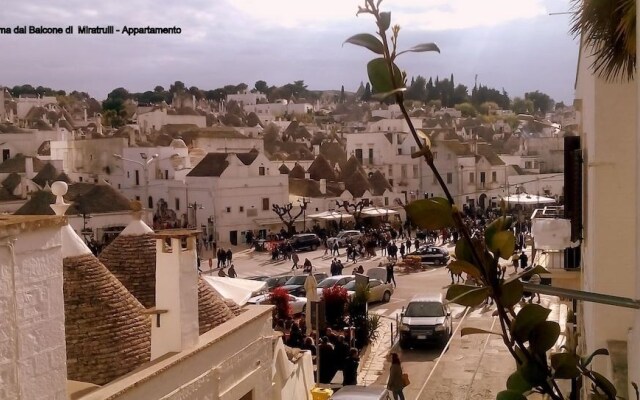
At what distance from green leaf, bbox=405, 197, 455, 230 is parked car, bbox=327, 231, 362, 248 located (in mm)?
36175

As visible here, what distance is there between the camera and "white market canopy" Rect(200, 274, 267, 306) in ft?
38.8

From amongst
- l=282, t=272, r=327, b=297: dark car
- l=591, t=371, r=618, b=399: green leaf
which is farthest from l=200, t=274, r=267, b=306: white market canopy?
l=282, t=272, r=327, b=297: dark car

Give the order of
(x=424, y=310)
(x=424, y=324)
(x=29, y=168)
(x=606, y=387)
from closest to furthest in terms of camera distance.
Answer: (x=606, y=387), (x=424, y=324), (x=424, y=310), (x=29, y=168)

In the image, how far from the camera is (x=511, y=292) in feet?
6.47

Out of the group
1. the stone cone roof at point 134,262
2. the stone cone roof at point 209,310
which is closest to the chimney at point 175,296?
the stone cone roof at point 209,310

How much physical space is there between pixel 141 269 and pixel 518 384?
883cm

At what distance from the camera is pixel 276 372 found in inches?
442

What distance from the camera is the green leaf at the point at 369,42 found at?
5.96 ft

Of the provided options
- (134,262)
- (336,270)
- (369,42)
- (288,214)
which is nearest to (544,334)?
(369,42)

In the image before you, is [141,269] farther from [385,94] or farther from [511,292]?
[385,94]

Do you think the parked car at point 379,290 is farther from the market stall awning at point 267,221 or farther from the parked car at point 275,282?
the market stall awning at point 267,221

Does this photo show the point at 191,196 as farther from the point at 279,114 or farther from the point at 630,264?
the point at 279,114

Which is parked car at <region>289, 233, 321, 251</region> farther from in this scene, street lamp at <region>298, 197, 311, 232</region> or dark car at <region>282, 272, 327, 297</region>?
dark car at <region>282, 272, 327, 297</region>

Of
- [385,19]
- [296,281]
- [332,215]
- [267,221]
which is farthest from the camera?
[267,221]
